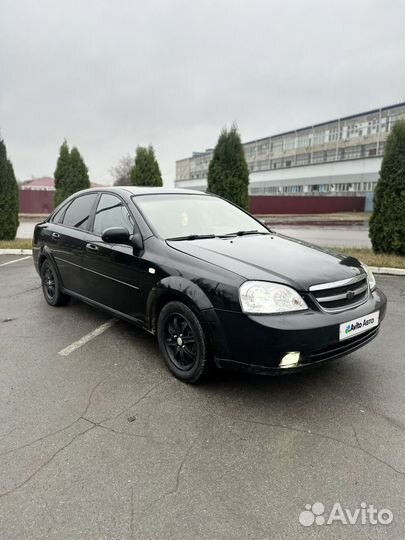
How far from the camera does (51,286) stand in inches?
203

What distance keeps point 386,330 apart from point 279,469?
2.76 metres

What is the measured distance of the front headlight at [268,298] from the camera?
8.70 ft

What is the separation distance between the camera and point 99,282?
4.01 meters

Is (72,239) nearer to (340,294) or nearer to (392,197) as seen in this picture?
(340,294)

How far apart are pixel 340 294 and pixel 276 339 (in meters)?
0.70

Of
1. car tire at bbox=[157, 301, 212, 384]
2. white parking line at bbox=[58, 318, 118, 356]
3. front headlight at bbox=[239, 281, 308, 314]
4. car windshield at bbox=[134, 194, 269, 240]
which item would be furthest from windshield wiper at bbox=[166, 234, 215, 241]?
white parking line at bbox=[58, 318, 118, 356]

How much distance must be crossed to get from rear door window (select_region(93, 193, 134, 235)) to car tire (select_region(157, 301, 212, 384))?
1.00 metres

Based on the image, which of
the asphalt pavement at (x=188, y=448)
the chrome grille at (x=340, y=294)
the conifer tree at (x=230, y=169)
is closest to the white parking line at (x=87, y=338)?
the asphalt pavement at (x=188, y=448)

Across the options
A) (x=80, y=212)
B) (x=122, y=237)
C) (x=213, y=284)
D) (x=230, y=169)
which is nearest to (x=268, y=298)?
(x=213, y=284)

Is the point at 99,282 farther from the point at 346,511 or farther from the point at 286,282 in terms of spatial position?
the point at 346,511

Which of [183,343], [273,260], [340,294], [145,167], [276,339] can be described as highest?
[145,167]

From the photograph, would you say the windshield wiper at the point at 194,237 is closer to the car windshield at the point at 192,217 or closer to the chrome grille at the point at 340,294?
the car windshield at the point at 192,217

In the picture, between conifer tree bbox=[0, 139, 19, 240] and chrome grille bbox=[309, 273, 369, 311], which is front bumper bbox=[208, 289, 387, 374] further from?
conifer tree bbox=[0, 139, 19, 240]

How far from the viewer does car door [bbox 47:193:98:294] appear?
14.4 feet
